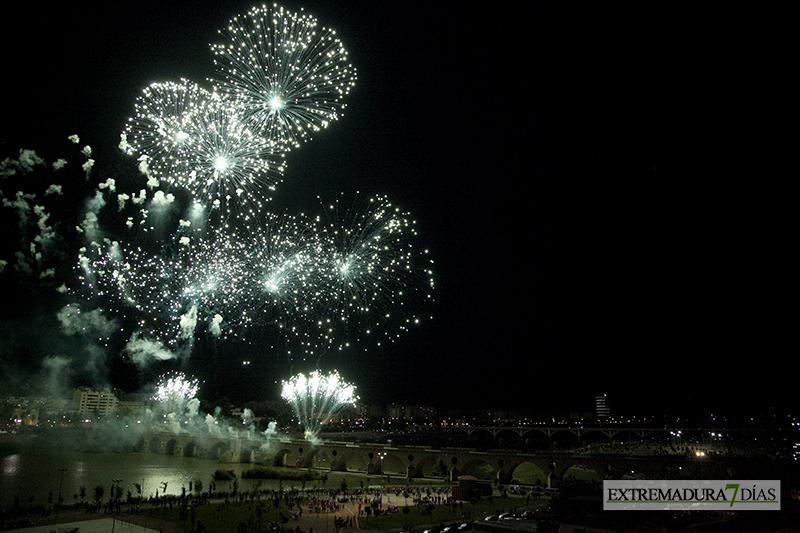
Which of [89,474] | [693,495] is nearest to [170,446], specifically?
[89,474]

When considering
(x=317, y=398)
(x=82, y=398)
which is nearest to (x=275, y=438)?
(x=317, y=398)

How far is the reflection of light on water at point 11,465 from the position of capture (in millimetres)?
41912

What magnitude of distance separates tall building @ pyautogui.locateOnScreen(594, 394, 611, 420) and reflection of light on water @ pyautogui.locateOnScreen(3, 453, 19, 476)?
11816cm

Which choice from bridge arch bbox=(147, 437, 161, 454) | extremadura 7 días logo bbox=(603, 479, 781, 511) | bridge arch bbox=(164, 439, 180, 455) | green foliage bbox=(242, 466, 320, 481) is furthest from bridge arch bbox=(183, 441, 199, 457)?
extremadura 7 días logo bbox=(603, 479, 781, 511)

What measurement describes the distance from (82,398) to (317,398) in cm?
8155

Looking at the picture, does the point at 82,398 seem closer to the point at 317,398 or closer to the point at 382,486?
the point at 317,398

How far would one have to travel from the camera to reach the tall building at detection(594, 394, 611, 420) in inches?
5029

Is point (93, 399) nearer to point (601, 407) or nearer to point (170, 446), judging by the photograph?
point (170, 446)

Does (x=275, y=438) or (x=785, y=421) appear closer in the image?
(x=275, y=438)

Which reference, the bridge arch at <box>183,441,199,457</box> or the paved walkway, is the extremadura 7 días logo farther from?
the bridge arch at <box>183,441,199,457</box>

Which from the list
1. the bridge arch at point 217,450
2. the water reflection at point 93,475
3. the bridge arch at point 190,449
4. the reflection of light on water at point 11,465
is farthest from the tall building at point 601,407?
the reflection of light on water at point 11,465

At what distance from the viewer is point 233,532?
75.9 ft

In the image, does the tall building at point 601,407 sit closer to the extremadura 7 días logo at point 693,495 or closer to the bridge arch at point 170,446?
the bridge arch at point 170,446

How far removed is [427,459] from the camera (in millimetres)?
43875
